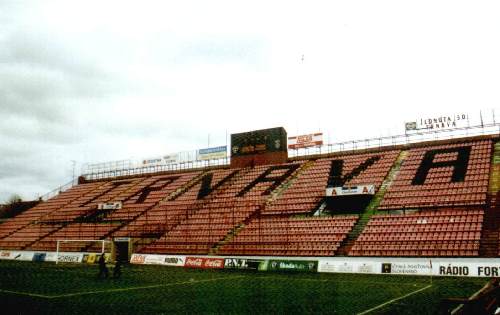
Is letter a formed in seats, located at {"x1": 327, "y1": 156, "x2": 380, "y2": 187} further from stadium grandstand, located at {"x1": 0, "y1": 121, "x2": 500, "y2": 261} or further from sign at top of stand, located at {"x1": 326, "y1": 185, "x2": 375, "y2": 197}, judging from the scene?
sign at top of stand, located at {"x1": 326, "y1": 185, "x2": 375, "y2": 197}

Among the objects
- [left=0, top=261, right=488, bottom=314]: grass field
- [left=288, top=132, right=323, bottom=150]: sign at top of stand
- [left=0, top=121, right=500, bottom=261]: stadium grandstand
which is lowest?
[left=0, top=261, right=488, bottom=314]: grass field

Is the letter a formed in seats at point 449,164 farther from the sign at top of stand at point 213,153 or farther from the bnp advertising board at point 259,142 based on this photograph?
the sign at top of stand at point 213,153

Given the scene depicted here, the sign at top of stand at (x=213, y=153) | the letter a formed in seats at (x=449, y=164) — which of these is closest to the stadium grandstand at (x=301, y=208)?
the letter a formed in seats at (x=449, y=164)

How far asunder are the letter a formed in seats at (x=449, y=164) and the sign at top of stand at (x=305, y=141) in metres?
12.8

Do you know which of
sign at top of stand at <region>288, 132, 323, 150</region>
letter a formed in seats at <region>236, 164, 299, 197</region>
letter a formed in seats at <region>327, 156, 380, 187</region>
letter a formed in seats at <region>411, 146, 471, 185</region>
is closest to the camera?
letter a formed in seats at <region>411, 146, 471, 185</region>

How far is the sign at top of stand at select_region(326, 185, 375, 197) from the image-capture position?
40.6 meters

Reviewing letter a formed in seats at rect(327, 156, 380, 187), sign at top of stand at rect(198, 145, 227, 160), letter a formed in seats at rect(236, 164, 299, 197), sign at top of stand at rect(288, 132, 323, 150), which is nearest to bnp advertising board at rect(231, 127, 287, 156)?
sign at top of stand at rect(288, 132, 323, 150)

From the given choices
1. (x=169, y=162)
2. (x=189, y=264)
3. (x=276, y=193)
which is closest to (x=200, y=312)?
(x=189, y=264)

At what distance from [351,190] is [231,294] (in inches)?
885

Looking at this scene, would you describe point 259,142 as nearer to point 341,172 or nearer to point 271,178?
point 271,178

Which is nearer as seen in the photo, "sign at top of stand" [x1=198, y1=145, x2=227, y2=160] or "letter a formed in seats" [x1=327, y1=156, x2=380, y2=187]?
"letter a formed in seats" [x1=327, y1=156, x2=380, y2=187]

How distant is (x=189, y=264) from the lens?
39.7 meters

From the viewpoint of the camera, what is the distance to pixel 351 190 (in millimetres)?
41375

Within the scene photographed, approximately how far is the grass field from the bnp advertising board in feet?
88.4
